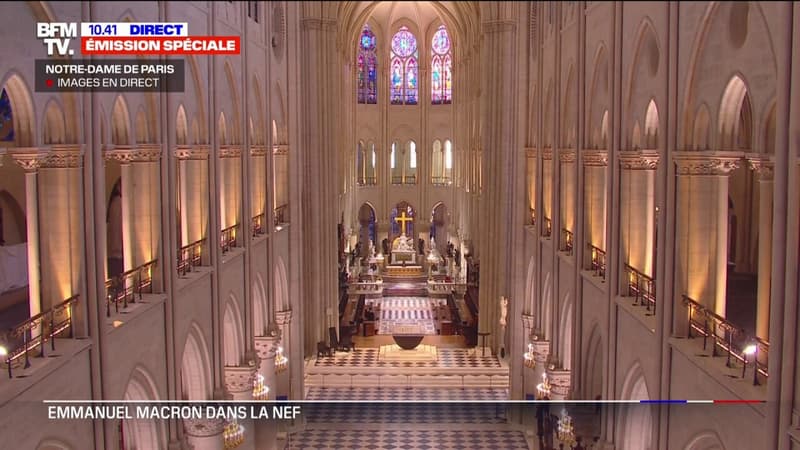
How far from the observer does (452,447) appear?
849 inches

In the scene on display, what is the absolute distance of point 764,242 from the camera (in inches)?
351

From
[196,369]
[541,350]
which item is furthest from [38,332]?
[541,350]

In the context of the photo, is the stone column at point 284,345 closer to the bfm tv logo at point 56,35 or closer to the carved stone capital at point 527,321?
the carved stone capital at point 527,321

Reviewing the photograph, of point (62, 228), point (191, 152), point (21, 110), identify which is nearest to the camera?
point (21, 110)

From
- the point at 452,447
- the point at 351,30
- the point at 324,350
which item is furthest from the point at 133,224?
the point at 351,30

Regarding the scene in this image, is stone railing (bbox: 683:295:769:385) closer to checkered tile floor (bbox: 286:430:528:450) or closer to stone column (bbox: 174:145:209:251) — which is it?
stone column (bbox: 174:145:209:251)

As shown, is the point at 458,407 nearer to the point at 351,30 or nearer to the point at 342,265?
the point at 342,265

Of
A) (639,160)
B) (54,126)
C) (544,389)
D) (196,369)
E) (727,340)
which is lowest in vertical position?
(544,389)

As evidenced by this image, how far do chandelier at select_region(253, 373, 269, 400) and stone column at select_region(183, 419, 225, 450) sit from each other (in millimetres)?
3513

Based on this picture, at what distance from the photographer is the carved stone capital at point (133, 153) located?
11.7 metres

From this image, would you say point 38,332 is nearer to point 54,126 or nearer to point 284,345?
point 54,126

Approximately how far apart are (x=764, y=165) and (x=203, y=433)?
10.4 m

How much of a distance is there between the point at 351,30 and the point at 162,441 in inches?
1333

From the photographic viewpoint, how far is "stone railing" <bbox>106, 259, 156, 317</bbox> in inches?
440
